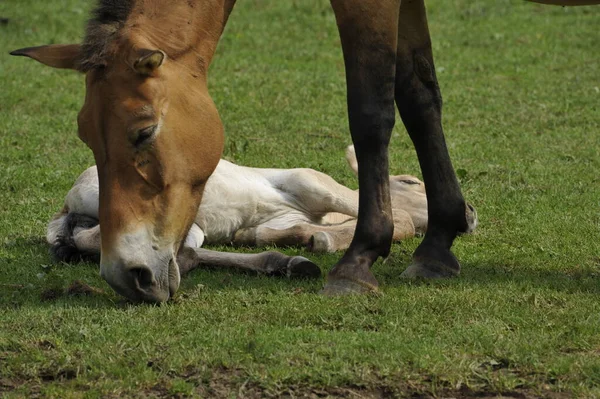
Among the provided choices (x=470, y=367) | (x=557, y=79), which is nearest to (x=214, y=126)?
(x=470, y=367)

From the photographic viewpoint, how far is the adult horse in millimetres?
5059

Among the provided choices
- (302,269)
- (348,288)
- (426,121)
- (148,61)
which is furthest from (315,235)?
(148,61)

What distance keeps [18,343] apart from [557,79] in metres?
8.79

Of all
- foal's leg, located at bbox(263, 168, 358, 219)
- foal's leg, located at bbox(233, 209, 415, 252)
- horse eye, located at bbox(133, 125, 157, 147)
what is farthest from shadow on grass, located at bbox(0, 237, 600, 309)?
horse eye, located at bbox(133, 125, 157, 147)

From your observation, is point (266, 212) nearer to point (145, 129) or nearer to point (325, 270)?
point (325, 270)

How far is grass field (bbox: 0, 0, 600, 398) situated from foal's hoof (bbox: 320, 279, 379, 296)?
83 mm

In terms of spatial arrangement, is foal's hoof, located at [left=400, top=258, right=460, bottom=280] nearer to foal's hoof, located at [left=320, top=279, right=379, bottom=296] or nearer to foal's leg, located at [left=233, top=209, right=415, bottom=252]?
foal's hoof, located at [left=320, top=279, right=379, bottom=296]

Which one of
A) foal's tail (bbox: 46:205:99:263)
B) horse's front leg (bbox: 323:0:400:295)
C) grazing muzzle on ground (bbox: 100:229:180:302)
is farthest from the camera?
foal's tail (bbox: 46:205:99:263)

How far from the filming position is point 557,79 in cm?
1223

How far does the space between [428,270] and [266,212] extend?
65.2 inches

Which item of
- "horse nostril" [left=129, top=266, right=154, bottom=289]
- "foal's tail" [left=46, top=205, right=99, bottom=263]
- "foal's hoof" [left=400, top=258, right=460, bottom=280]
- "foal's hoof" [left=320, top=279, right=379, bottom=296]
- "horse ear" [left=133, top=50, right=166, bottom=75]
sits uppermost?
"horse ear" [left=133, top=50, right=166, bottom=75]

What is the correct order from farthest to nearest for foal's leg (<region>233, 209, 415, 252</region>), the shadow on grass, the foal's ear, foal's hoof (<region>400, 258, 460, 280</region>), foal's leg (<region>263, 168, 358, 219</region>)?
foal's leg (<region>263, 168, 358, 219</region>) < foal's leg (<region>233, 209, 415, 252</region>) < foal's hoof (<region>400, 258, 460, 280</region>) < the shadow on grass < the foal's ear

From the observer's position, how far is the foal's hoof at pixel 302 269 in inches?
237

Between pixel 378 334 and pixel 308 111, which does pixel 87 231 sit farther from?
pixel 308 111
